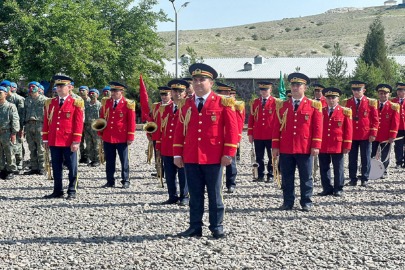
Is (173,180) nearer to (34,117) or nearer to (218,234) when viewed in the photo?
(218,234)

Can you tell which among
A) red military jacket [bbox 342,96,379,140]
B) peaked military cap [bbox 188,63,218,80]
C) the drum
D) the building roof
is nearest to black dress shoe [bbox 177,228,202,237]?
peaked military cap [bbox 188,63,218,80]

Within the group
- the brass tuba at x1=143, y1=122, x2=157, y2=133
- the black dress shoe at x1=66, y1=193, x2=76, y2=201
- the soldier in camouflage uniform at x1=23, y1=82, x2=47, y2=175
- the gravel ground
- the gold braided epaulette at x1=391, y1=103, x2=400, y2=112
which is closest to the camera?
the gravel ground

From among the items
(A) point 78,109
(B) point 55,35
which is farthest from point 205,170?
(B) point 55,35

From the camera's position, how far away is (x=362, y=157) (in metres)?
13.1

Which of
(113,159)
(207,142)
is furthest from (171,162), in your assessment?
(207,142)

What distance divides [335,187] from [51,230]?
5263mm

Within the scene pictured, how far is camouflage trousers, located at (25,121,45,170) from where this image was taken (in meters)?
14.4

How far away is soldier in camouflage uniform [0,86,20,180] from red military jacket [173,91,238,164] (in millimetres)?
7097

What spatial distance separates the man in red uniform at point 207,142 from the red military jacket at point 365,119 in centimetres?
550

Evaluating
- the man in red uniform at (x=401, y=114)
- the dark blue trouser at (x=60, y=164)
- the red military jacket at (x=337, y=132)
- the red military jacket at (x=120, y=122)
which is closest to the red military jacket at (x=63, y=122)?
the dark blue trouser at (x=60, y=164)

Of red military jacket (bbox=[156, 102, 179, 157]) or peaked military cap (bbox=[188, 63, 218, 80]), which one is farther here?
red military jacket (bbox=[156, 102, 179, 157])

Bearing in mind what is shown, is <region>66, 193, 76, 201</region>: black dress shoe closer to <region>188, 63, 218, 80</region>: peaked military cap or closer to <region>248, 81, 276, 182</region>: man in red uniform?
<region>248, 81, 276, 182</region>: man in red uniform

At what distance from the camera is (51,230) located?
8.56 metres

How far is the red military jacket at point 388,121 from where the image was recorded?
14.0 m
